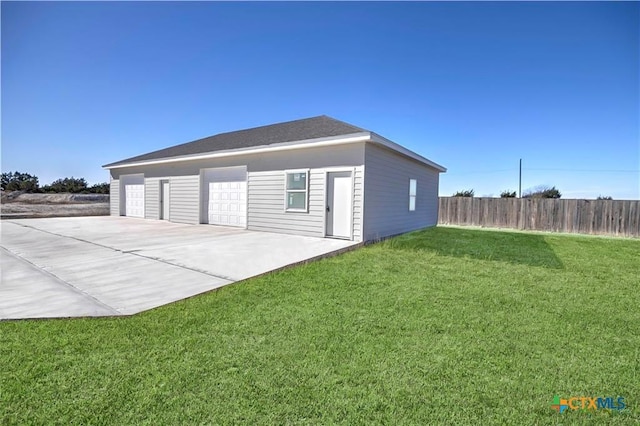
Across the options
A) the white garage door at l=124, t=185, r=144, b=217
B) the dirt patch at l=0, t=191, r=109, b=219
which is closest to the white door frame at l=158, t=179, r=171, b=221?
the white garage door at l=124, t=185, r=144, b=217

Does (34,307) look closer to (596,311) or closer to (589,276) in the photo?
(596,311)

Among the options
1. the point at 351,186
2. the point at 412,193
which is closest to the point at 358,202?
the point at 351,186

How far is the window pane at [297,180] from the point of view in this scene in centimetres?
911

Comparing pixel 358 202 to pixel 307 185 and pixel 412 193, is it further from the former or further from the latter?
pixel 412 193

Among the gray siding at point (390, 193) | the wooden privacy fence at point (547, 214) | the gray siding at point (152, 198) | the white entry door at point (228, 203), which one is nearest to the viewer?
the gray siding at point (390, 193)

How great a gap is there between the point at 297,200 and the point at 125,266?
200 inches

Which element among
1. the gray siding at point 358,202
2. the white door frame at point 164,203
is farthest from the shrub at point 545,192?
the white door frame at point 164,203

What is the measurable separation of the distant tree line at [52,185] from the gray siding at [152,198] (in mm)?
19999

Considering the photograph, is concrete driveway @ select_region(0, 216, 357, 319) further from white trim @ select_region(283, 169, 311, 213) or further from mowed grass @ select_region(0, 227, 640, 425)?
white trim @ select_region(283, 169, 311, 213)

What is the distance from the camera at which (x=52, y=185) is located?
30.9 metres

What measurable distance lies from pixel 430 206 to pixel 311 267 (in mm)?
10615

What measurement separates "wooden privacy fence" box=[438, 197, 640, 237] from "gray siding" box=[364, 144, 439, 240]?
405cm

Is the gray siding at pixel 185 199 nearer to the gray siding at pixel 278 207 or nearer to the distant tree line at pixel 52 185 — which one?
the gray siding at pixel 278 207

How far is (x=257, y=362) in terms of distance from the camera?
2.49 meters
